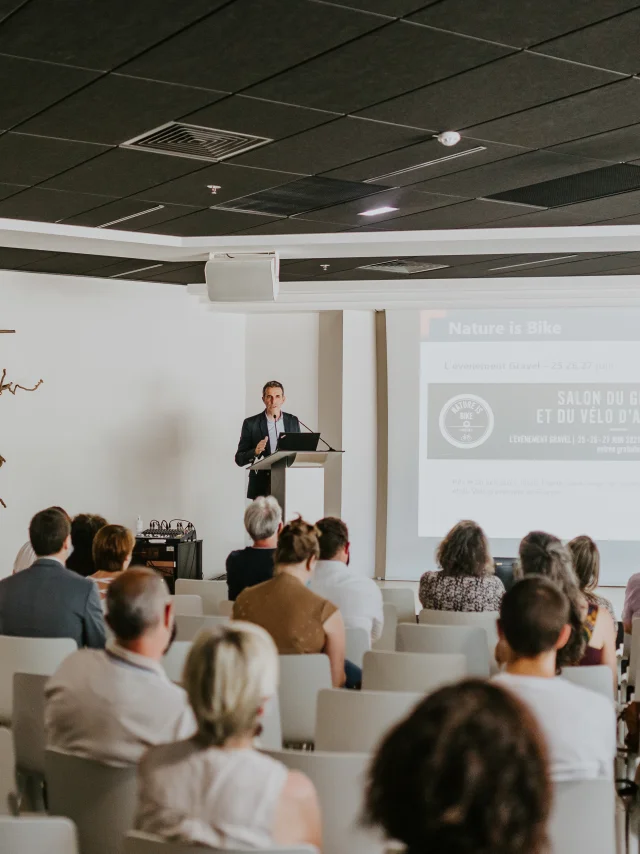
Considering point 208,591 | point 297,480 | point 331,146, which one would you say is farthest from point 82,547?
point 297,480

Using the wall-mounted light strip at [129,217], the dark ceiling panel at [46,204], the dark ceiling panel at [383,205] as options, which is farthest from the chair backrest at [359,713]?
the wall-mounted light strip at [129,217]

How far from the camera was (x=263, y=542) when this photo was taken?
5.22m

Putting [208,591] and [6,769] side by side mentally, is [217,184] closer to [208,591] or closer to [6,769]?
[208,591]

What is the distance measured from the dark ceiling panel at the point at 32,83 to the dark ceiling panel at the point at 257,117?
682mm

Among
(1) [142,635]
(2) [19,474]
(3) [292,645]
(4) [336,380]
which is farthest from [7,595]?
(4) [336,380]

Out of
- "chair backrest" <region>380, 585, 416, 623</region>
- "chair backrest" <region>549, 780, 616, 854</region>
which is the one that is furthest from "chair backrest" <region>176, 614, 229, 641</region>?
"chair backrest" <region>549, 780, 616, 854</region>

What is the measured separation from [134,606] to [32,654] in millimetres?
1203

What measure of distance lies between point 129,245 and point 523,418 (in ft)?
14.1

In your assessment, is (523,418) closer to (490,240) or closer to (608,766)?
(490,240)

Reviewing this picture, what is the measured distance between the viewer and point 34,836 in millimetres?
1840

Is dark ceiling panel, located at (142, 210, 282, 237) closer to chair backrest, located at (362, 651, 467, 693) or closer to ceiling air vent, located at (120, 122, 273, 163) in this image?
ceiling air vent, located at (120, 122, 273, 163)

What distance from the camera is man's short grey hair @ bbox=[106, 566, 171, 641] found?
2.68 meters

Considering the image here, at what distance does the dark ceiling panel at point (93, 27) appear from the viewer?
12.1ft

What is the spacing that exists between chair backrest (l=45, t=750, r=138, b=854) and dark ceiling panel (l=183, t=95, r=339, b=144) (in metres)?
3.29
